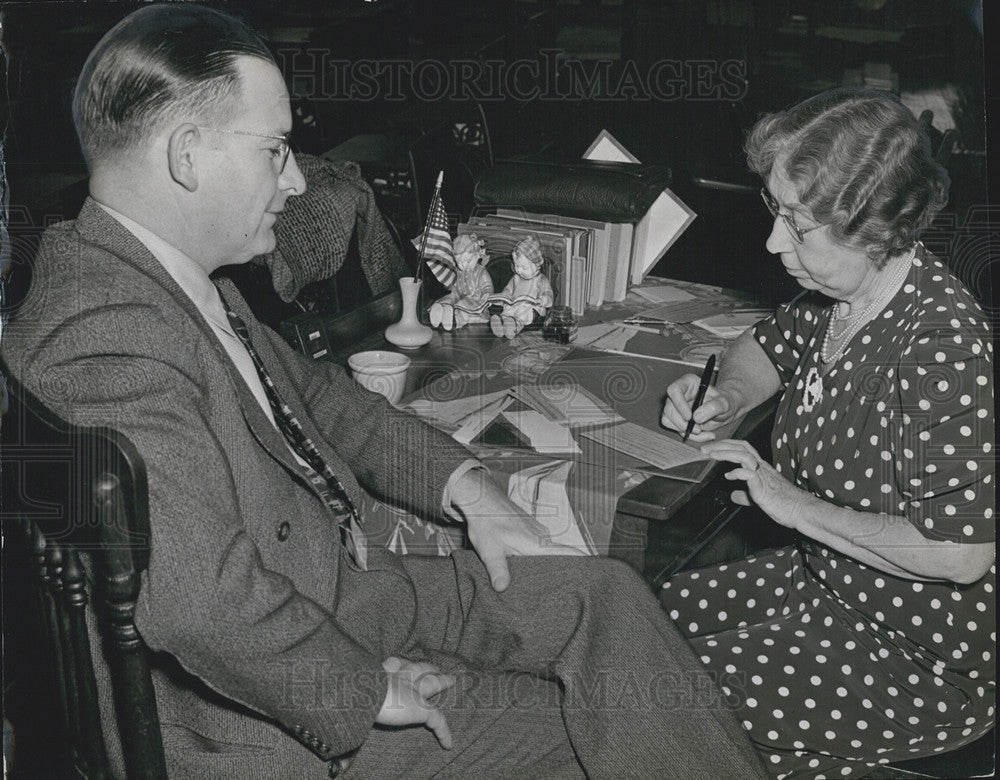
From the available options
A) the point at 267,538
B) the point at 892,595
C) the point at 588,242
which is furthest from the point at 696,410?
the point at 267,538

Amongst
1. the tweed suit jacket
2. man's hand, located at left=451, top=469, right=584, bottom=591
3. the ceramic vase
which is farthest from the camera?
the ceramic vase

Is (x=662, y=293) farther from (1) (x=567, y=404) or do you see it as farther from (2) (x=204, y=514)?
(2) (x=204, y=514)

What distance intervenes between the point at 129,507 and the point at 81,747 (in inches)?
19.5

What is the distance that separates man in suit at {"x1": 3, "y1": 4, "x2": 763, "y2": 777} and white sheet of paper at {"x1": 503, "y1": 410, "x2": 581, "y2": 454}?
0.23 meters

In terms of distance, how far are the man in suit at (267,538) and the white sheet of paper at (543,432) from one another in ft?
0.77

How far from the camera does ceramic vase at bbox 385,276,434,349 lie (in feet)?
8.23

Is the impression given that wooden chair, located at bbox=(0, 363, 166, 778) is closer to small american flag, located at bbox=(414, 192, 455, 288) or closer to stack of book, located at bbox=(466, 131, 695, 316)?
small american flag, located at bbox=(414, 192, 455, 288)

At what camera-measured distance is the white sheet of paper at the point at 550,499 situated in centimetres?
187

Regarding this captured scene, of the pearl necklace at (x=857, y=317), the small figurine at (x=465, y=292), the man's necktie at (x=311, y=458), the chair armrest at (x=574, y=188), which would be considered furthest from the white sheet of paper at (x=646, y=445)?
the chair armrest at (x=574, y=188)

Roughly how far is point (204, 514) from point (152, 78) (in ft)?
2.15

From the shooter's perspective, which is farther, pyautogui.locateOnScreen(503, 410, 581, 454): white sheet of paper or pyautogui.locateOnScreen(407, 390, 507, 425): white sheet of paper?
pyautogui.locateOnScreen(407, 390, 507, 425): white sheet of paper

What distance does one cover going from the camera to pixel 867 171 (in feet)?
6.09

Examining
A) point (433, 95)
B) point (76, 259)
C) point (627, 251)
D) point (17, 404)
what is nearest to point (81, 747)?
point (17, 404)

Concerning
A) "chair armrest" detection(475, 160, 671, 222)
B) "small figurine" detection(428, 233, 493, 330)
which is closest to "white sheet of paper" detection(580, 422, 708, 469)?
"small figurine" detection(428, 233, 493, 330)
